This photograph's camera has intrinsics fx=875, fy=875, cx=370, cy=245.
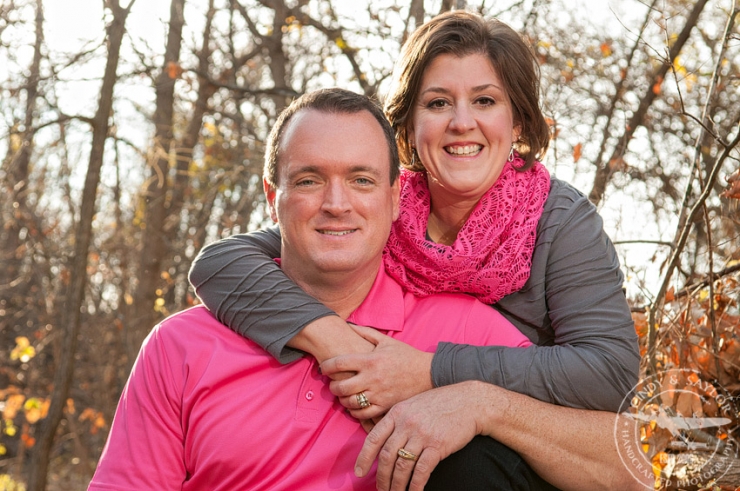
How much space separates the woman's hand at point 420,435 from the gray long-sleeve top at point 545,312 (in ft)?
0.41

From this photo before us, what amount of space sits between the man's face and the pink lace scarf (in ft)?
0.59

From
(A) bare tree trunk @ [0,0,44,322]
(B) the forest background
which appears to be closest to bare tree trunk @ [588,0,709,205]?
(B) the forest background

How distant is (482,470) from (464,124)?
116 centimetres

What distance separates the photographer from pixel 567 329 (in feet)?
8.63

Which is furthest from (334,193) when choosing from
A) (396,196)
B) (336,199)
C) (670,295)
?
(670,295)

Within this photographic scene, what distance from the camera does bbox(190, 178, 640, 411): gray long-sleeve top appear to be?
248cm

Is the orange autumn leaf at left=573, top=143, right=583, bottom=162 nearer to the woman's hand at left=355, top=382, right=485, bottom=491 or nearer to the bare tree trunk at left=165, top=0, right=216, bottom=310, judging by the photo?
the bare tree trunk at left=165, top=0, right=216, bottom=310

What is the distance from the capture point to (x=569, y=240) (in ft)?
8.99

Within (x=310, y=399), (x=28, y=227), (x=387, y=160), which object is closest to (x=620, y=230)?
(x=387, y=160)

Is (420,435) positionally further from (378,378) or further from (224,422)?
(224,422)

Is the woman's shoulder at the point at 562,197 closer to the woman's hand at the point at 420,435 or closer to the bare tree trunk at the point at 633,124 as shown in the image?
the woman's hand at the point at 420,435

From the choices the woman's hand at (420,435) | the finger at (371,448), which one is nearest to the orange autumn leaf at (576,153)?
the woman's hand at (420,435)

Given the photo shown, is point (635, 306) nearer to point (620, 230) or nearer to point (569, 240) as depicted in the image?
point (620, 230)

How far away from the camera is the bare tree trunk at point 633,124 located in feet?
15.4
